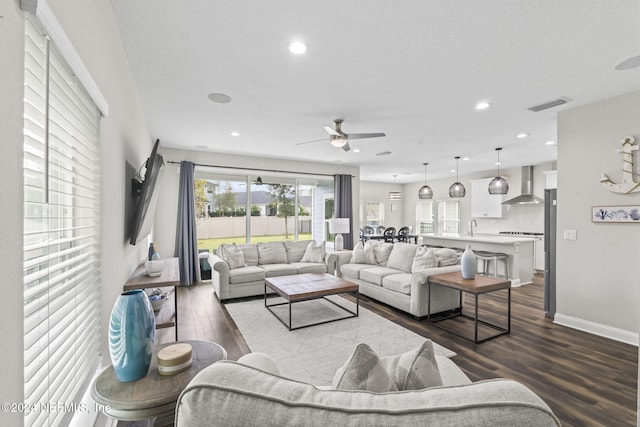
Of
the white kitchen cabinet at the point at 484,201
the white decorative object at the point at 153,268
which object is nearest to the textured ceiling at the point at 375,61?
the white decorative object at the point at 153,268

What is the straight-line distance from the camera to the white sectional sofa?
3828mm

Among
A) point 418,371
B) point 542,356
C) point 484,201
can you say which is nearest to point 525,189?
point 484,201

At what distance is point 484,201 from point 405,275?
19.2 ft

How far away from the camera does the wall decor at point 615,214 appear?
321 cm

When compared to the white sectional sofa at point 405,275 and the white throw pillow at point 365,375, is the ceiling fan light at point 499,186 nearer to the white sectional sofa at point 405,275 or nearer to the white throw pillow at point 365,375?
the white sectional sofa at point 405,275

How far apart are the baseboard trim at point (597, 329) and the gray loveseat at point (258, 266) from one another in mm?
3441

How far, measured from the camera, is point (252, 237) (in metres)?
6.87

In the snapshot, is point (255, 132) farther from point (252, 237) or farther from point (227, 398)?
point (227, 398)

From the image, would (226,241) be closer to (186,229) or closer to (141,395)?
(186,229)

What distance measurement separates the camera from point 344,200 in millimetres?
7691

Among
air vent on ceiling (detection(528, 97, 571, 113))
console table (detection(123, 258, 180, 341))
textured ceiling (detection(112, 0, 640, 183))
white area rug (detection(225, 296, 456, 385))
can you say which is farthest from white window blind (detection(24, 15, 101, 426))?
air vent on ceiling (detection(528, 97, 571, 113))

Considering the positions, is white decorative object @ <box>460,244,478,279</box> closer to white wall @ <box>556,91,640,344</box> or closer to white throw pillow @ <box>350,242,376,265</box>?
white wall @ <box>556,91,640,344</box>

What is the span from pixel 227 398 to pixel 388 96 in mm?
3342

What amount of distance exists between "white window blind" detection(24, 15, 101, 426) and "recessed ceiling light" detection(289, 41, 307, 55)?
1462 millimetres
